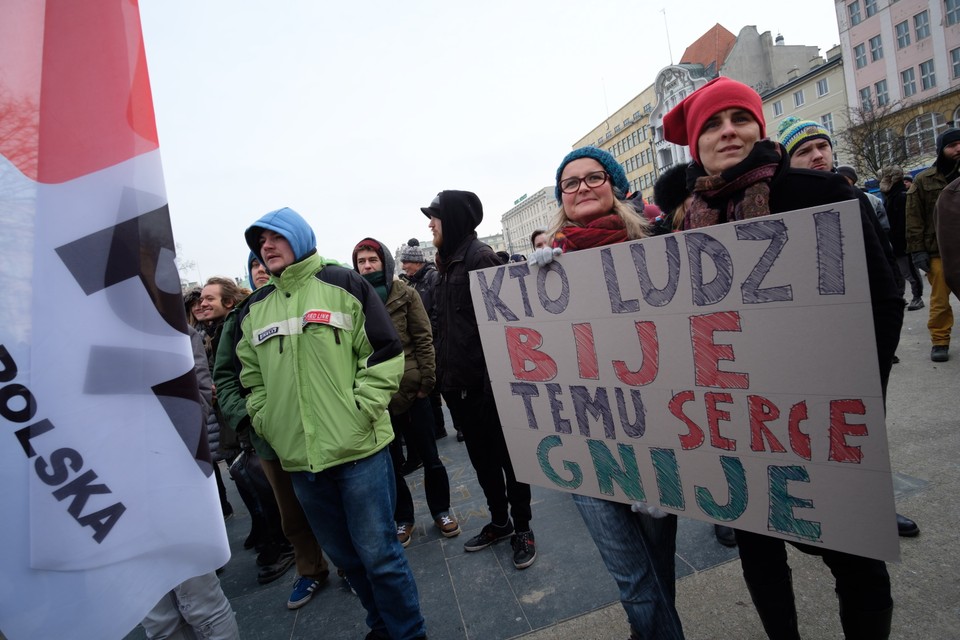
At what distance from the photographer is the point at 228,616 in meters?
2.07

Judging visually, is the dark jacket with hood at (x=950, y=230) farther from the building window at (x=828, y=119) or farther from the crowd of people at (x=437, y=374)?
the building window at (x=828, y=119)

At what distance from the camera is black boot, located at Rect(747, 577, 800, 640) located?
166cm

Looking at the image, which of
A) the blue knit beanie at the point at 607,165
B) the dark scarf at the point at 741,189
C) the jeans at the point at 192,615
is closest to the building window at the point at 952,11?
the blue knit beanie at the point at 607,165

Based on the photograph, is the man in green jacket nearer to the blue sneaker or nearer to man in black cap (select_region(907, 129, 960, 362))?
the blue sneaker

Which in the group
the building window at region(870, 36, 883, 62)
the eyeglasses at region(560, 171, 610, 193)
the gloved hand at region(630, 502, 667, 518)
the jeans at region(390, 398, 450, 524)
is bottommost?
the jeans at region(390, 398, 450, 524)

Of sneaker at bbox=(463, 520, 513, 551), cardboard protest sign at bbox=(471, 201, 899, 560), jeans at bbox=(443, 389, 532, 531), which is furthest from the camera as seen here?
sneaker at bbox=(463, 520, 513, 551)

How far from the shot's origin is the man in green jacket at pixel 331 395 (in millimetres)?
2193

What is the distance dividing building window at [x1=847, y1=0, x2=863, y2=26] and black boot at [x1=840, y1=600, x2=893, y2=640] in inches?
1706

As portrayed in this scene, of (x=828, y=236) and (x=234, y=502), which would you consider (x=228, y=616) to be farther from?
(x=234, y=502)

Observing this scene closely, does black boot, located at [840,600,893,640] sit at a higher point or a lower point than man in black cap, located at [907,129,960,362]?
lower

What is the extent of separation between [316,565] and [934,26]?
40.6m

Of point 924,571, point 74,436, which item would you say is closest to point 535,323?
point 74,436

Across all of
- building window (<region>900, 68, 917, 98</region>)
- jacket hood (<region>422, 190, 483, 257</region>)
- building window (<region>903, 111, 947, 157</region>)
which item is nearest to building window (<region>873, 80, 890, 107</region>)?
building window (<region>900, 68, 917, 98</region>)

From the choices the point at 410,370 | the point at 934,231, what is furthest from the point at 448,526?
the point at 934,231
